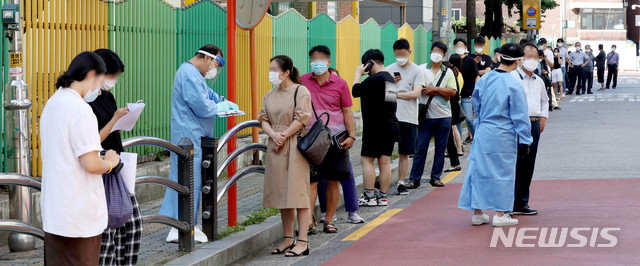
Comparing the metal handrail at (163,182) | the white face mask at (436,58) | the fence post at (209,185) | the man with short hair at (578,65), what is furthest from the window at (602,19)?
the metal handrail at (163,182)

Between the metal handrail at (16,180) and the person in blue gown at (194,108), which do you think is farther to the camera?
the person in blue gown at (194,108)

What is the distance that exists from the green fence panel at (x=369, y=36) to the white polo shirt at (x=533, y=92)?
10.0m

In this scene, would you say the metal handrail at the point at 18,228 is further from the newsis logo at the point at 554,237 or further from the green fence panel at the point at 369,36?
the green fence panel at the point at 369,36

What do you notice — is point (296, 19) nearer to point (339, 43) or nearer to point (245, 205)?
point (339, 43)

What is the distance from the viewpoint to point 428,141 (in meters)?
12.0

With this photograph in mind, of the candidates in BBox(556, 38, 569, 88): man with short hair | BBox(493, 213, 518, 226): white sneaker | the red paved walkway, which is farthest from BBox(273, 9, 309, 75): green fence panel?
BBox(556, 38, 569, 88): man with short hair

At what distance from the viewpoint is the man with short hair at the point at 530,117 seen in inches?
379

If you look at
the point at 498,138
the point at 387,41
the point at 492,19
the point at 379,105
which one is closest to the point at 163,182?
the point at 498,138

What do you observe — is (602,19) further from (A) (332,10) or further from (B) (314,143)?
(B) (314,143)

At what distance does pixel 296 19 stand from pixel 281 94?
27.5ft

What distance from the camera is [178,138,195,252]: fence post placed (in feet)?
24.1

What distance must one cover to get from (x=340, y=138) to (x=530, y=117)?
206 cm

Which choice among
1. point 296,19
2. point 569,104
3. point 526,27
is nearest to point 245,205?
point 296,19

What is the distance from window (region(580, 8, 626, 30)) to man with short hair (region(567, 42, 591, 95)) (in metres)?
56.2
